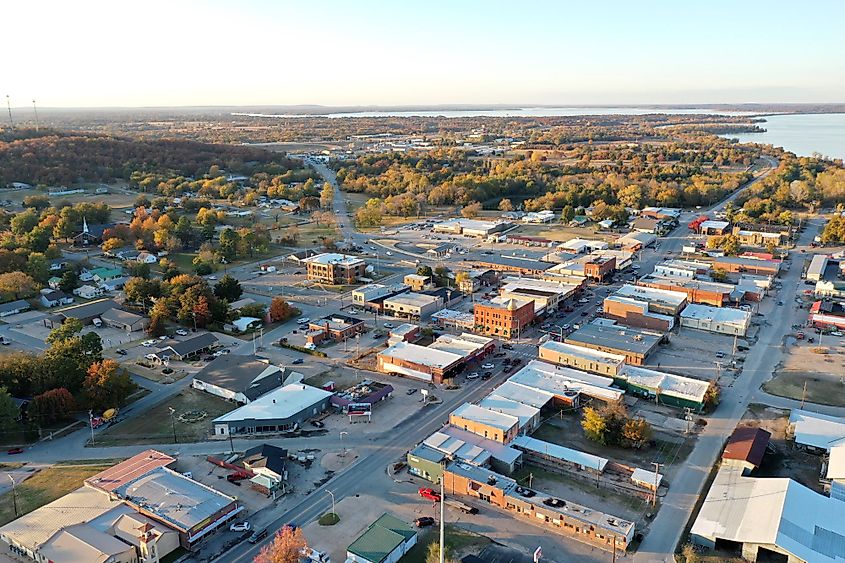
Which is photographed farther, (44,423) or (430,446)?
(44,423)

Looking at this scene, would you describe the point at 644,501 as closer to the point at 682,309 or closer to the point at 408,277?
the point at 682,309

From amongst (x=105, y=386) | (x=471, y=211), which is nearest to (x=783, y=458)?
(x=105, y=386)

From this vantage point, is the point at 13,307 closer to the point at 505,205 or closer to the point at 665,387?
the point at 665,387

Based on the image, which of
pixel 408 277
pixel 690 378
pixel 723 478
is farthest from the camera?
pixel 408 277

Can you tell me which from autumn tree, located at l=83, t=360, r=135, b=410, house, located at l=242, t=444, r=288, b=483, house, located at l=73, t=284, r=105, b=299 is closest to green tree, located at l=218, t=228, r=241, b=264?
house, located at l=73, t=284, r=105, b=299

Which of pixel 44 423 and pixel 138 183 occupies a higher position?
pixel 138 183

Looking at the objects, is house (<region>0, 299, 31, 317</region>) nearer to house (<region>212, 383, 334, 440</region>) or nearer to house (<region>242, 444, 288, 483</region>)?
house (<region>212, 383, 334, 440</region>)

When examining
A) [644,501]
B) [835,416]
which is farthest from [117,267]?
[835,416]
